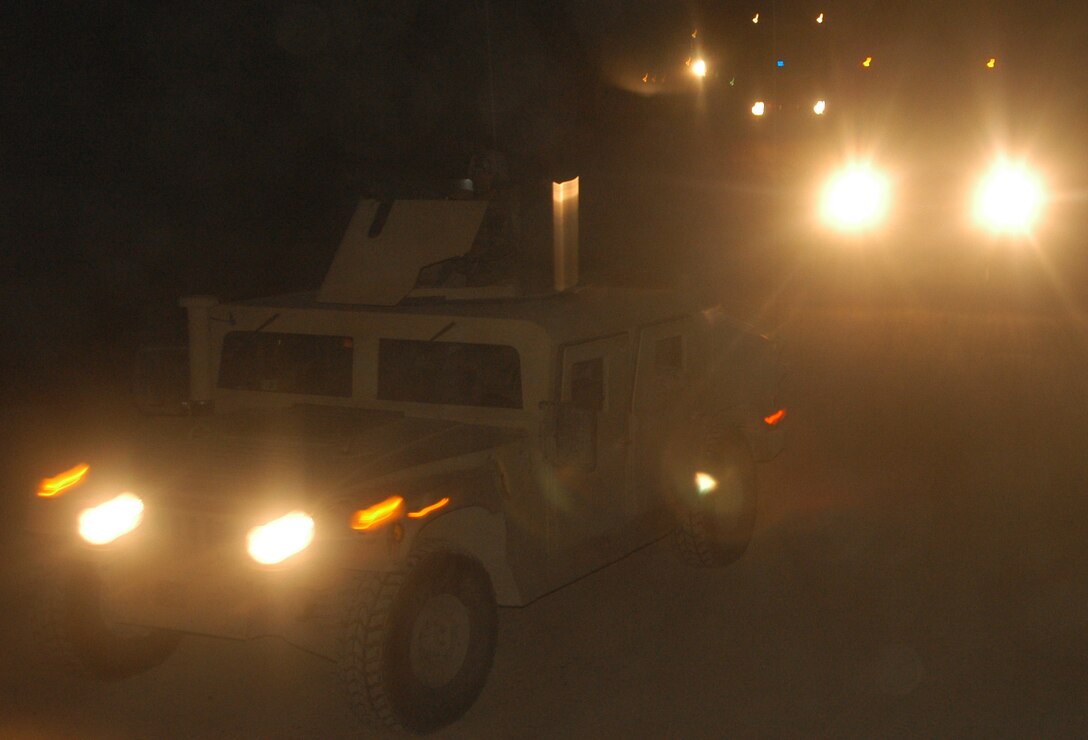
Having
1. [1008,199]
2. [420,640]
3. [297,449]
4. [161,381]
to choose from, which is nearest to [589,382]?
[297,449]

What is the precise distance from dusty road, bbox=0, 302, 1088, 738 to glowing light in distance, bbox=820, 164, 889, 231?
21.0 meters

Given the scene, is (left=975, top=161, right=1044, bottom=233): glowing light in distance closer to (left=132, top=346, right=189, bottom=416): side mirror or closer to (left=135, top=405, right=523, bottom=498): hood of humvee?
(left=132, top=346, right=189, bottom=416): side mirror

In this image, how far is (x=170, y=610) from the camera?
457 cm

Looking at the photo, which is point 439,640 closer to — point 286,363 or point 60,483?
point 60,483

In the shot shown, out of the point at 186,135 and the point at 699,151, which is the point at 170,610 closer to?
the point at 186,135

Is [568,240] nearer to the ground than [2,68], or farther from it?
nearer to the ground

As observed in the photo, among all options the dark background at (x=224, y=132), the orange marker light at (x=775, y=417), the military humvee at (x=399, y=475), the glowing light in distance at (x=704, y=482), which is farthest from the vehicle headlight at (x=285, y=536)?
the orange marker light at (x=775, y=417)

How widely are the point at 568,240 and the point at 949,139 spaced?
25471 mm

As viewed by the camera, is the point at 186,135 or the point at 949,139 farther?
the point at 949,139

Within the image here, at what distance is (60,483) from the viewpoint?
→ 478 cm

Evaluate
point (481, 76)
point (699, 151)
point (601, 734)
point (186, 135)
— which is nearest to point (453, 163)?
point (481, 76)

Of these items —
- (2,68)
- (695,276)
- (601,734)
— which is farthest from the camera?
(695,276)

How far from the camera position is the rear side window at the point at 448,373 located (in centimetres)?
550

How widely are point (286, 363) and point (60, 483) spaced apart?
1.41m
